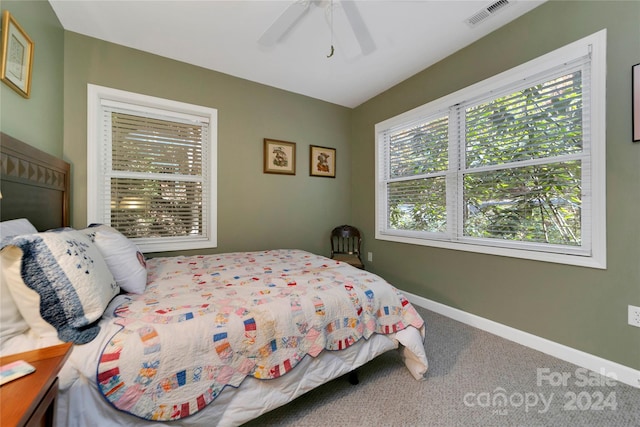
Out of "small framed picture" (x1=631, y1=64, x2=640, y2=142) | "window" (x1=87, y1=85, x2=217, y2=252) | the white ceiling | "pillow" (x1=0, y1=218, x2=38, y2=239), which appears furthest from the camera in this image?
"window" (x1=87, y1=85, x2=217, y2=252)

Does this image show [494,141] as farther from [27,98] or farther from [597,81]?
[27,98]

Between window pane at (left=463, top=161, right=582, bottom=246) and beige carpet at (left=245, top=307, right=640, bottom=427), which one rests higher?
window pane at (left=463, top=161, right=582, bottom=246)

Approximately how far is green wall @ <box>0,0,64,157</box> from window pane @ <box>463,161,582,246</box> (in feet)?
11.2

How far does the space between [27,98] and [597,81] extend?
374cm

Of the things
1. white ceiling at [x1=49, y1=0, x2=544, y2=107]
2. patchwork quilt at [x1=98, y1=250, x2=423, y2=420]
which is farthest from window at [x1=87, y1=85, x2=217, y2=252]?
patchwork quilt at [x1=98, y1=250, x2=423, y2=420]

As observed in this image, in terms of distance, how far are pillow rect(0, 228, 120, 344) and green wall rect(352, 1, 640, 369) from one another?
275 centimetres

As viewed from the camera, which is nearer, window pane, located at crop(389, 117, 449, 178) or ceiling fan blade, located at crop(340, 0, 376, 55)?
ceiling fan blade, located at crop(340, 0, 376, 55)

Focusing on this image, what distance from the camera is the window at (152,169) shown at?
2.41m

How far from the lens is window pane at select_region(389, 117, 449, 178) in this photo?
274 cm

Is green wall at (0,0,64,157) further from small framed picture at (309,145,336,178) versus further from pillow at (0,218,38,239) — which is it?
small framed picture at (309,145,336,178)

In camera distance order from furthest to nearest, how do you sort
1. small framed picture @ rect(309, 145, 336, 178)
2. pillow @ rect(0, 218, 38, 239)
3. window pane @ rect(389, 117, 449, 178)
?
small framed picture @ rect(309, 145, 336, 178), window pane @ rect(389, 117, 449, 178), pillow @ rect(0, 218, 38, 239)

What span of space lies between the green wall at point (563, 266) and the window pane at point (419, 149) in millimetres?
318

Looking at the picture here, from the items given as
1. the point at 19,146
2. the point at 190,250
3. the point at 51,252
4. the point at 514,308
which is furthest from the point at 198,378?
the point at 514,308

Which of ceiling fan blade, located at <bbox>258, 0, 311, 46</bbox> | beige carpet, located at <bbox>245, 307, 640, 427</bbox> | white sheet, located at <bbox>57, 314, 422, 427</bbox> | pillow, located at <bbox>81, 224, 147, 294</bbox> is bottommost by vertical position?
beige carpet, located at <bbox>245, 307, 640, 427</bbox>
